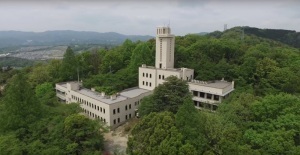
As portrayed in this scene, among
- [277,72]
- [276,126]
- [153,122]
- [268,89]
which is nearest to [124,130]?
[153,122]

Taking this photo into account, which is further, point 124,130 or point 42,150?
point 124,130

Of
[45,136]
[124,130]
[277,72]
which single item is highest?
[277,72]

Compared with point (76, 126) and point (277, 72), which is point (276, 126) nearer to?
point (277, 72)

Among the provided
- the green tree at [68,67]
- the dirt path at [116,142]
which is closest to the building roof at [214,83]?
the dirt path at [116,142]

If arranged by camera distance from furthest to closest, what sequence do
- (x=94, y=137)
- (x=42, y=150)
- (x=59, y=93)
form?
1. (x=59, y=93)
2. (x=94, y=137)
3. (x=42, y=150)

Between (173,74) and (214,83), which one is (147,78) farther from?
(214,83)

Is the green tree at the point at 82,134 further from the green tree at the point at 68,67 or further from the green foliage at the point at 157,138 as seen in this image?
the green tree at the point at 68,67

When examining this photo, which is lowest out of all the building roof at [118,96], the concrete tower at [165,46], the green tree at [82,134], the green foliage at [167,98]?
the green tree at [82,134]

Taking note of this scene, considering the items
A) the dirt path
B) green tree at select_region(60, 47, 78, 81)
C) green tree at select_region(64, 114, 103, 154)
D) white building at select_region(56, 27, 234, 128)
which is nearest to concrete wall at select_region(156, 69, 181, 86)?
white building at select_region(56, 27, 234, 128)

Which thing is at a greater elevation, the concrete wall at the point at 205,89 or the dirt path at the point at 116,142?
the concrete wall at the point at 205,89
